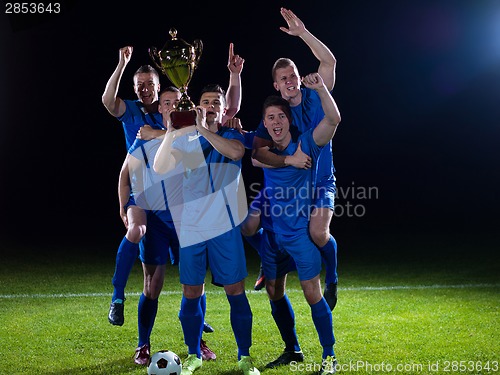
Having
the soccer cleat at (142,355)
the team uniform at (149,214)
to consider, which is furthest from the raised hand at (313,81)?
the soccer cleat at (142,355)

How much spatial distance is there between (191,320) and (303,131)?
1.27 meters

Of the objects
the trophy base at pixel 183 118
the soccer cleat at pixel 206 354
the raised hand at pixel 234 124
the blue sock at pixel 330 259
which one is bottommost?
the soccer cleat at pixel 206 354

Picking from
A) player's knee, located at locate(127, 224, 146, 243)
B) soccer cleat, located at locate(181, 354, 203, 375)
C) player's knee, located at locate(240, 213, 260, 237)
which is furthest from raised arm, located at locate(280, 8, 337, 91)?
soccer cleat, located at locate(181, 354, 203, 375)

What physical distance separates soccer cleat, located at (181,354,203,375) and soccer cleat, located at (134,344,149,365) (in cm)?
34

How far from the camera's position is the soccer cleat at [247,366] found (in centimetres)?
399

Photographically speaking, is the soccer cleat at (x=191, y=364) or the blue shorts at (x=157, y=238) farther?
the blue shorts at (x=157, y=238)

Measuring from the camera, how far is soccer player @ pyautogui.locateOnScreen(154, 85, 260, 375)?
3947 mm

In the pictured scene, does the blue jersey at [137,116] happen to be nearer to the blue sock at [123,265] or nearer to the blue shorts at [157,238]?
the blue shorts at [157,238]

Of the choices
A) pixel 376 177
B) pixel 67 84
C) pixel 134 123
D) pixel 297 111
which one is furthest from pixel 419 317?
pixel 67 84

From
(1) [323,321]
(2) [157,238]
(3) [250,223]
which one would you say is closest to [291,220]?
(3) [250,223]

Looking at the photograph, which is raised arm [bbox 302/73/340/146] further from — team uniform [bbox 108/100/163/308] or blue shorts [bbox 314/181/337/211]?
team uniform [bbox 108/100/163/308]

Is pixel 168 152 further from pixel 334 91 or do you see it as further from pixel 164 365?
pixel 334 91

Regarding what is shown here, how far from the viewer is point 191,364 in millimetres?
4082

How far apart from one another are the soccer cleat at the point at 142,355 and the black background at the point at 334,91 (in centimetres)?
639
